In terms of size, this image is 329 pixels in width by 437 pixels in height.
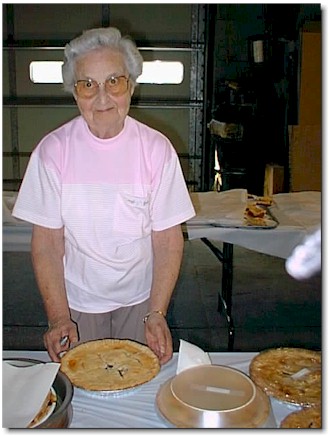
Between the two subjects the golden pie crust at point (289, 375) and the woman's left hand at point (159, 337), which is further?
the woman's left hand at point (159, 337)

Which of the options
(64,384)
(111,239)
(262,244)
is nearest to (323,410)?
(64,384)

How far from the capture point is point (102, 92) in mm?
893

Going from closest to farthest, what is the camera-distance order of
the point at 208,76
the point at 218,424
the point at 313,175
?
the point at 218,424 < the point at 313,175 < the point at 208,76

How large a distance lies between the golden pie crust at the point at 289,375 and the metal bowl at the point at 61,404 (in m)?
0.22

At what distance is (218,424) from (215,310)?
1.63 meters

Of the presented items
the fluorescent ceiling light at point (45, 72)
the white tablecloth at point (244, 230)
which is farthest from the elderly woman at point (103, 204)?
the fluorescent ceiling light at point (45, 72)

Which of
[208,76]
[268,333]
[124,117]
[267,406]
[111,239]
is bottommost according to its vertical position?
[268,333]

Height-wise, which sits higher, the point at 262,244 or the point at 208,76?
the point at 208,76

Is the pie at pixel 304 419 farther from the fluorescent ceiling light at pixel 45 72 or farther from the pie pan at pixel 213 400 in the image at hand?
the fluorescent ceiling light at pixel 45 72

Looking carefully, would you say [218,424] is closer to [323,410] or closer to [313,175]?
[323,410]

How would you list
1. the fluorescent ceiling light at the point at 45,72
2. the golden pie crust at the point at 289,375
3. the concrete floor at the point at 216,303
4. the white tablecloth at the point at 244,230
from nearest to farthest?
the golden pie crust at the point at 289,375, the white tablecloth at the point at 244,230, the concrete floor at the point at 216,303, the fluorescent ceiling light at the point at 45,72

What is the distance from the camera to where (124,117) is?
3.06 ft

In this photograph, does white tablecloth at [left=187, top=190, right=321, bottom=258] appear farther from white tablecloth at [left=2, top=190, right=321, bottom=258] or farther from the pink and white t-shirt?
the pink and white t-shirt

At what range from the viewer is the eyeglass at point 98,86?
0.89 m
